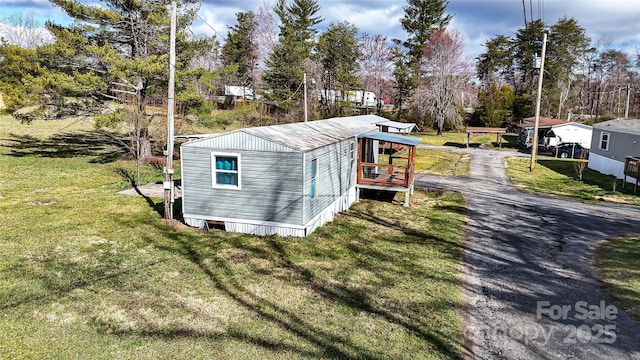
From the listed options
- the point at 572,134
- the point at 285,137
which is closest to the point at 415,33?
the point at 572,134

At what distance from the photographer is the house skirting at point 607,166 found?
21.7m

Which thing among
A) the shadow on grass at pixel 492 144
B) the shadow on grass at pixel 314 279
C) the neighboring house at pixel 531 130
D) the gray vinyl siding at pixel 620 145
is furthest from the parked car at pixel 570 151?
the shadow on grass at pixel 314 279

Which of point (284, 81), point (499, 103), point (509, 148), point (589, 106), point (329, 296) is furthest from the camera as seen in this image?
point (589, 106)

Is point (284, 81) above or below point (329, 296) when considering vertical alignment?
above

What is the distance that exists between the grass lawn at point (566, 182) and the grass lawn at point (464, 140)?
9.76m

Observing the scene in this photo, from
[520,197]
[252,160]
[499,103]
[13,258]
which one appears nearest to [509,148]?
[499,103]

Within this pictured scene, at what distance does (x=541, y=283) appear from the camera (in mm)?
8961

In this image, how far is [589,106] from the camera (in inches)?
2132

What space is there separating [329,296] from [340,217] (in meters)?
6.09

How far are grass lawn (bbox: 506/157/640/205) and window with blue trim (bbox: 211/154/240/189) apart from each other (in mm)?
14200

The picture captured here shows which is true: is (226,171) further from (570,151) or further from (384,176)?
(570,151)

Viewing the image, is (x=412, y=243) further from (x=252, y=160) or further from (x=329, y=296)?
(x=252, y=160)

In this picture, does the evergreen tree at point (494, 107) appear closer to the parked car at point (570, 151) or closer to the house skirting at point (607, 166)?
the parked car at point (570, 151)

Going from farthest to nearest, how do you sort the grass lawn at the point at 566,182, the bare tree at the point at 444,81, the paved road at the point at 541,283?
the bare tree at the point at 444,81, the grass lawn at the point at 566,182, the paved road at the point at 541,283
